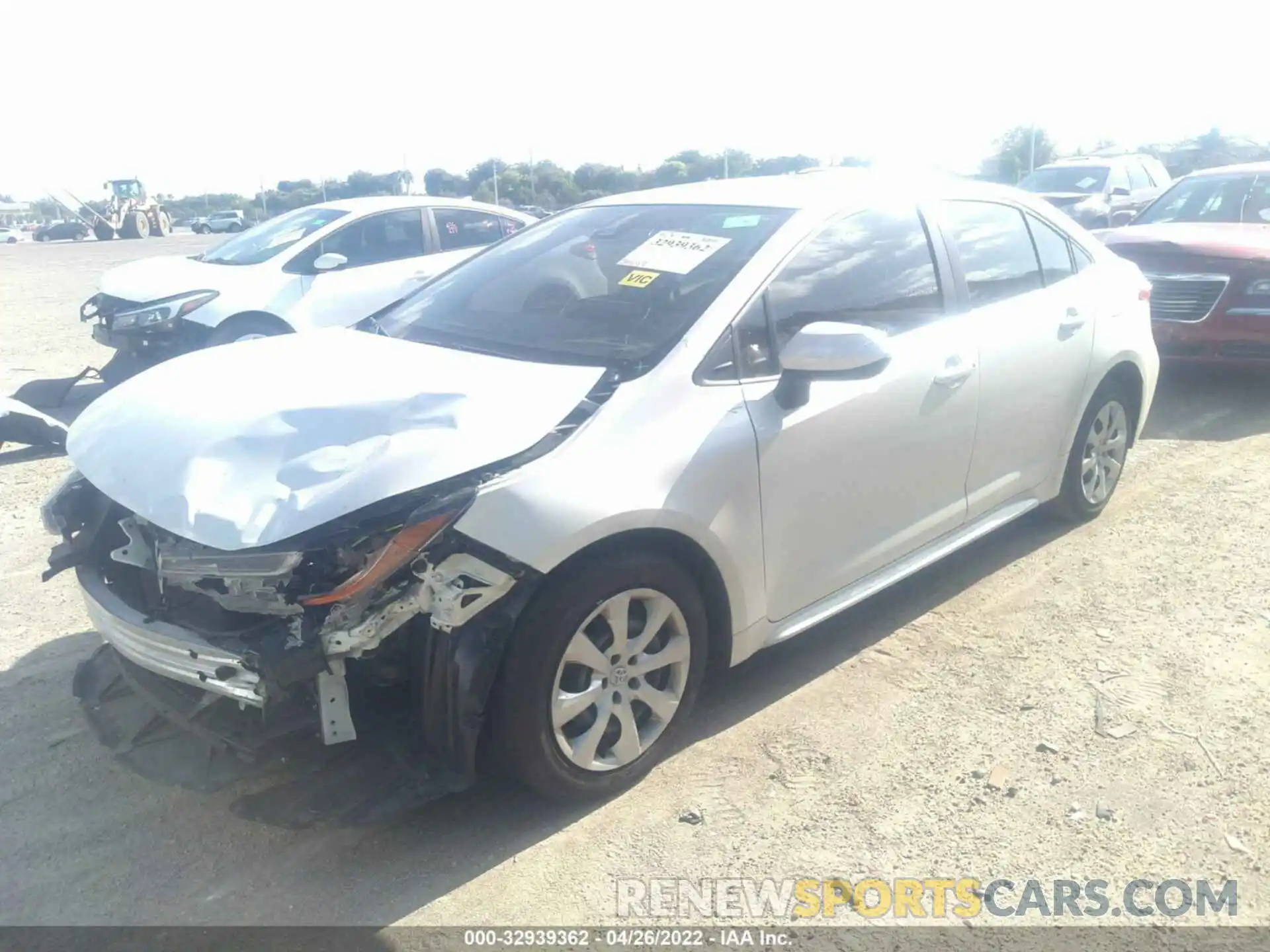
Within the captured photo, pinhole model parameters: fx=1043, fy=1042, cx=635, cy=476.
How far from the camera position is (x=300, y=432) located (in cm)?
295

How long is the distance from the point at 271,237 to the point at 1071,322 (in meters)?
7.04

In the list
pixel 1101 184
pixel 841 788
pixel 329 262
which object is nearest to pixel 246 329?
pixel 329 262

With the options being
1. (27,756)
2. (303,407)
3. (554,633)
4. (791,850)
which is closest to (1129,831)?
(791,850)

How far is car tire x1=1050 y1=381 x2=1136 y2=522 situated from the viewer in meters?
4.95

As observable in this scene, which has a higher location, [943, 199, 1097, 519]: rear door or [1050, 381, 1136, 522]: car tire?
[943, 199, 1097, 519]: rear door

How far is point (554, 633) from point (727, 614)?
0.71m

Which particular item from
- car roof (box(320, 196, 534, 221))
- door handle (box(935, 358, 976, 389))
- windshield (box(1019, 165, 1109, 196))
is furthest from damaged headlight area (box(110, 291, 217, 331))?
windshield (box(1019, 165, 1109, 196))

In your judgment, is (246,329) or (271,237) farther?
(271,237)

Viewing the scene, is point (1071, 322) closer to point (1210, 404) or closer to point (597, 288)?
point (597, 288)

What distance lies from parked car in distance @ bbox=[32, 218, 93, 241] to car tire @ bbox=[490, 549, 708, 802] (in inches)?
2029

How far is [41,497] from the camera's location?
235 inches

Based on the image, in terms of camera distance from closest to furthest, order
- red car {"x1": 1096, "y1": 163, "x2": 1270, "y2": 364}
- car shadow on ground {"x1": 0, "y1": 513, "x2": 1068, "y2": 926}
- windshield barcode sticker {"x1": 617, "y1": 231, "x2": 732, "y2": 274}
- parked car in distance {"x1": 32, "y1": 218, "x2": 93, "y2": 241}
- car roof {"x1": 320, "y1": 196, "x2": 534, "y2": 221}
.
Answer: car shadow on ground {"x1": 0, "y1": 513, "x2": 1068, "y2": 926}
windshield barcode sticker {"x1": 617, "y1": 231, "x2": 732, "y2": 274}
red car {"x1": 1096, "y1": 163, "x2": 1270, "y2": 364}
car roof {"x1": 320, "y1": 196, "x2": 534, "y2": 221}
parked car in distance {"x1": 32, "y1": 218, "x2": 93, "y2": 241}

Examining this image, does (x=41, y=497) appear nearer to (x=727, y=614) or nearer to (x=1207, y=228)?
(x=727, y=614)

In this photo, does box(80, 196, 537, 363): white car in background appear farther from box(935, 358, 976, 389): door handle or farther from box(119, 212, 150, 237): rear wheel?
box(119, 212, 150, 237): rear wheel
